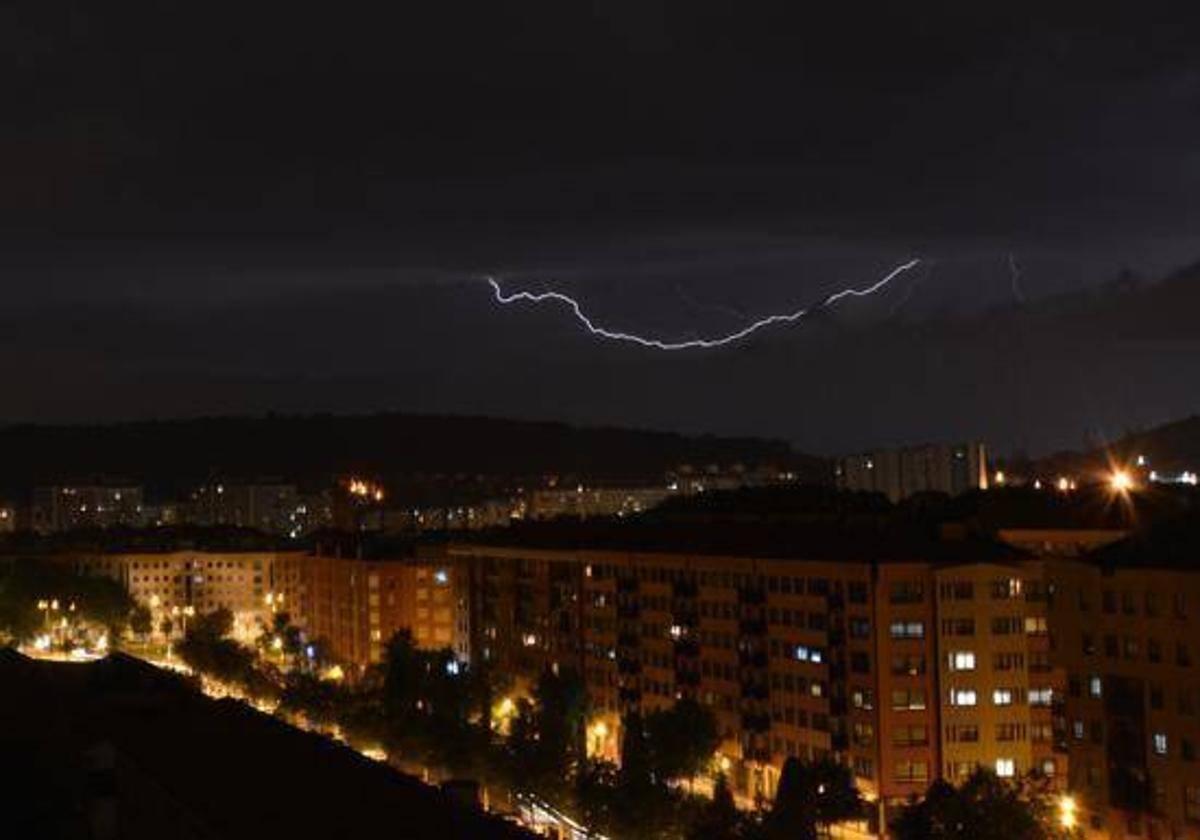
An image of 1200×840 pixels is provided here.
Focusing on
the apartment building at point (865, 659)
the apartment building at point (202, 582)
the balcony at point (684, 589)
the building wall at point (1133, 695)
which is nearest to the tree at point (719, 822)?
the building wall at point (1133, 695)

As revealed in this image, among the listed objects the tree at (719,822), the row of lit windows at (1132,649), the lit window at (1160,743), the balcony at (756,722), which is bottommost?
the tree at (719,822)

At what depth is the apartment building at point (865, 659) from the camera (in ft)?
69.3

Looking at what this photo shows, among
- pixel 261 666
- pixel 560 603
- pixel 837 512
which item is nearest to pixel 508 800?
pixel 560 603

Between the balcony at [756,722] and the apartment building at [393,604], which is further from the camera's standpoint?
the apartment building at [393,604]

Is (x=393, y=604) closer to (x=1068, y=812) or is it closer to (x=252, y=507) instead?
(x=1068, y=812)

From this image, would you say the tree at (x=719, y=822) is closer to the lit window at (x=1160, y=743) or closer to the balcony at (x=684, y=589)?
the lit window at (x=1160, y=743)

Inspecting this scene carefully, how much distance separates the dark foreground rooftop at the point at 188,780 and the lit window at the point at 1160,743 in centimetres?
659

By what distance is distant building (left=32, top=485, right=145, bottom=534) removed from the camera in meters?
92.9

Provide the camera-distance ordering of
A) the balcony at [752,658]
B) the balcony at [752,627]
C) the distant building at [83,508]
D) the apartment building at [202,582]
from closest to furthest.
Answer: the balcony at [752,658]
the balcony at [752,627]
the apartment building at [202,582]
the distant building at [83,508]

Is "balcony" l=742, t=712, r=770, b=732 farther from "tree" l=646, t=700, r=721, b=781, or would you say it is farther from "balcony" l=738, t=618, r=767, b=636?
"tree" l=646, t=700, r=721, b=781

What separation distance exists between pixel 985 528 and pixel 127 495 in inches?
2989

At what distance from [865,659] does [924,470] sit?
2805cm

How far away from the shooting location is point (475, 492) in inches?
3391

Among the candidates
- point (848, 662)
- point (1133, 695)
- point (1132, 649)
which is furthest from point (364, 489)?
point (1133, 695)
